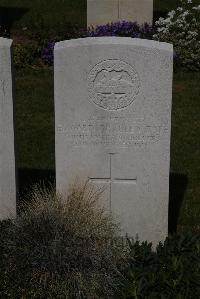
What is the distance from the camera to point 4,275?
547 centimetres

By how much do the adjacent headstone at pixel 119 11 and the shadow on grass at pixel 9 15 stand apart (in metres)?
2.72

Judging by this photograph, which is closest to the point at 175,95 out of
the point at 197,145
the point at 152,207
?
the point at 197,145

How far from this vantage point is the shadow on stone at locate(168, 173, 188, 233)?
7037 mm

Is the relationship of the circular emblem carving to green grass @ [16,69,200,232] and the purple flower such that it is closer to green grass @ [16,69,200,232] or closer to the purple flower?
green grass @ [16,69,200,232]

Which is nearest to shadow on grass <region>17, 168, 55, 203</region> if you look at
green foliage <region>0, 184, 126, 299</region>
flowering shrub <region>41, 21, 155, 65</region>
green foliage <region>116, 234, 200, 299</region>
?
green foliage <region>0, 184, 126, 299</region>

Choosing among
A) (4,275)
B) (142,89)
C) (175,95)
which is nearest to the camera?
(4,275)

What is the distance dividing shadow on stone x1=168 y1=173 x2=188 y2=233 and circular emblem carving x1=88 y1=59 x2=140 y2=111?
5.21 feet

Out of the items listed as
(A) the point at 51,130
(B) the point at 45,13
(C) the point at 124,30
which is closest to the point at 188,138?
(A) the point at 51,130

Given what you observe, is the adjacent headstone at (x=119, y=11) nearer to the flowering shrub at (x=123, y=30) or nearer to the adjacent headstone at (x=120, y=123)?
the flowering shrub at (x=123, y=30)

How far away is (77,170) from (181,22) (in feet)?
25.6

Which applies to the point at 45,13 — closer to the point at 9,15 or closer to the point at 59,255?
the point at 9,15

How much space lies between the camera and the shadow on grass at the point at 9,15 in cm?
1628

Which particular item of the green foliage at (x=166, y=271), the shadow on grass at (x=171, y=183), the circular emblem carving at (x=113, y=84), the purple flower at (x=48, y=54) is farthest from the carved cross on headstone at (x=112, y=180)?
the purple flower at (x=48, y=54)

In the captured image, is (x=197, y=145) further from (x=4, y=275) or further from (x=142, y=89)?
(x=4, y=275)
